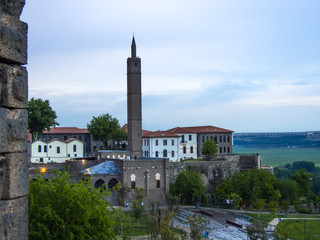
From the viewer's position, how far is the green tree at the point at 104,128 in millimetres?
76562

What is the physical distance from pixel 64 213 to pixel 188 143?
2457 inches

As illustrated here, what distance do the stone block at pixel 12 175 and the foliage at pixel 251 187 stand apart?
53.9m

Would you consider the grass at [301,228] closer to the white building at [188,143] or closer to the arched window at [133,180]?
the arched window at [133,180]

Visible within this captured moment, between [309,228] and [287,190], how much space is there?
65.8ft

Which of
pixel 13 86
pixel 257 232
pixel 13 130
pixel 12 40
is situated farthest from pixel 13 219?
pixel 257 232

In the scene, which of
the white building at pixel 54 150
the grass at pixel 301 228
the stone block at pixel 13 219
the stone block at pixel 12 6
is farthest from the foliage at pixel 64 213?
the white building at pixel 54 150

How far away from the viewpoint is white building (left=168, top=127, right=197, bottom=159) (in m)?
76.2

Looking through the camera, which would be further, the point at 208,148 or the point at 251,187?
the point at 208,148

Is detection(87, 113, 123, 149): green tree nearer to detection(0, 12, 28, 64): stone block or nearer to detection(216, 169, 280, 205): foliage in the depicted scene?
detection(216, 169, 280, 205): foliage

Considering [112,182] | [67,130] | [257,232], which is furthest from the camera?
[67,130]

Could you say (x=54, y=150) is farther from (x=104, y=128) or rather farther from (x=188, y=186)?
(x=188, y=186)

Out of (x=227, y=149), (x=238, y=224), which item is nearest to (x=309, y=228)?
(x=238, y=224)

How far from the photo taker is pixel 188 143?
77188mm

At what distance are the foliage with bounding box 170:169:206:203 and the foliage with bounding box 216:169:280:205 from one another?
13.4 feet
